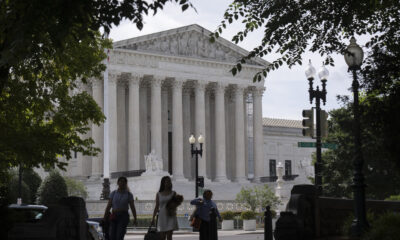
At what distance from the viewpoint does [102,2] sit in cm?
1167

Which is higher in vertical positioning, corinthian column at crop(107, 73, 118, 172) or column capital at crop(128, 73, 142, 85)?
column capital at crop(128, 73, 142, 85)

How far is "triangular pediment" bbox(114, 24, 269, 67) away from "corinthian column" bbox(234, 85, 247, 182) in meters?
4.01

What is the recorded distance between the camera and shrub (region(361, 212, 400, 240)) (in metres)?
12.9

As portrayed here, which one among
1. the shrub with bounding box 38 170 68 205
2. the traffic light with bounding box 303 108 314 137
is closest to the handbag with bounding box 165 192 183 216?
the traffic light with bounding box 303 108 314 137

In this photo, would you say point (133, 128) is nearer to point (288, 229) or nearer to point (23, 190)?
point (23, 190)

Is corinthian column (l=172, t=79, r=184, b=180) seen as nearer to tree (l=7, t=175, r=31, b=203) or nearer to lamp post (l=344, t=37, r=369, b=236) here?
tree (l=7, t=175, r=31, b=203)

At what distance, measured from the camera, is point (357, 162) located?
15227mm

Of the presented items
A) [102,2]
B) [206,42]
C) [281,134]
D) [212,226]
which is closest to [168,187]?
[212,226]

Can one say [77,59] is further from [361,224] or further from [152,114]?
[152,114]

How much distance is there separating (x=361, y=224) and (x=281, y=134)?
81.4 meters

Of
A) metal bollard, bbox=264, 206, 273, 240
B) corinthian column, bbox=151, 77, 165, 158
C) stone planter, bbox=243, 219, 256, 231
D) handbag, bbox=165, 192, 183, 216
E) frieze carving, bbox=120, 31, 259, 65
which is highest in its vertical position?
frieze carving, bbox=120, 31, 259, 65

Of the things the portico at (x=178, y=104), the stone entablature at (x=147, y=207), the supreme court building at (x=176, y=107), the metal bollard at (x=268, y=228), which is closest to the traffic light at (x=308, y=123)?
the metal bollard at (x=268, y=228)

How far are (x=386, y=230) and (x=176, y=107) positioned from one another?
193ft

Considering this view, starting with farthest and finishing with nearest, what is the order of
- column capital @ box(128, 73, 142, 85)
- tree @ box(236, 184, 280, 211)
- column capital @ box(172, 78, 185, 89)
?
column capital @ box(172, 78, 185, 89)
column capital @ box(128, 73, 142, 85)
tree @ box(236, 184, 280, 211)
